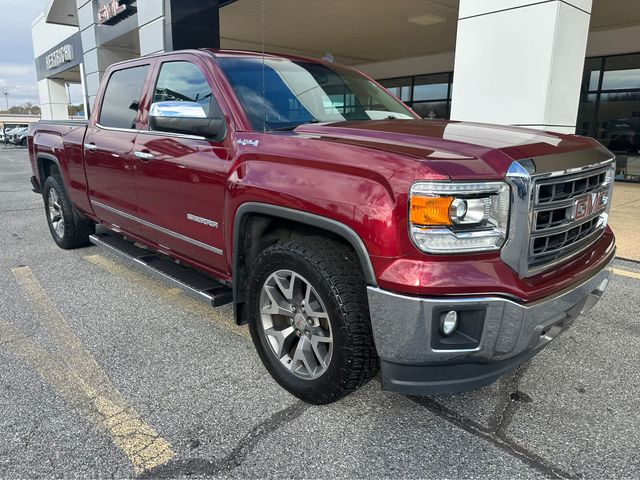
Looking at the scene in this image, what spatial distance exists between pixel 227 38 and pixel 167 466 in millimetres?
17008

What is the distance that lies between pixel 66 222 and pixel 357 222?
4.60 m

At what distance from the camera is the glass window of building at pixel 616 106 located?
12.6 m

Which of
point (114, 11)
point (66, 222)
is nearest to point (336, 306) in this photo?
point (66, 222)

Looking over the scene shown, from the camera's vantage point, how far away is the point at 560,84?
19.8 feet

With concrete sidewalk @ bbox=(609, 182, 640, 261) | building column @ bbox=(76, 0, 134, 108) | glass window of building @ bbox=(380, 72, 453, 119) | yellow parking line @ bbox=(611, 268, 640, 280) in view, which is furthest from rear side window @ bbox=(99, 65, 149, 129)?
glass window of building @ bbox=(380, 72, 453, 119)

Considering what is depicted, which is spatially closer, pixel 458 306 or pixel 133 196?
pixel 458 306

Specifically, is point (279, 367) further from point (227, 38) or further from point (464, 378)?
point (227, 38)

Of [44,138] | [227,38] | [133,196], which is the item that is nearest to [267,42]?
[227,38]

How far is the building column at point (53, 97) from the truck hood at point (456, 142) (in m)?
30.7

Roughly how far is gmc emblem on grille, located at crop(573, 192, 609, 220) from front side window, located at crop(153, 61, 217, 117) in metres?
2.20

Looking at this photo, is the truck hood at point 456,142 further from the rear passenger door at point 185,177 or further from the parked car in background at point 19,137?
the parked car in background at point 19,137

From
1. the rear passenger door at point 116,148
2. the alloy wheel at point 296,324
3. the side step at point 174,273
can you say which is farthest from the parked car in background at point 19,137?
the alloy wheel at point 296,324

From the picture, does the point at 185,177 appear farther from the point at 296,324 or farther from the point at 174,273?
the point at 296,324

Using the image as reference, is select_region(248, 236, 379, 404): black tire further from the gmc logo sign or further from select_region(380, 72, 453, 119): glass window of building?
select_region(380, 72, 453, 119): glass window of building
